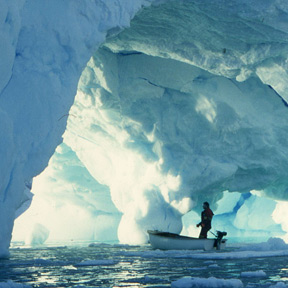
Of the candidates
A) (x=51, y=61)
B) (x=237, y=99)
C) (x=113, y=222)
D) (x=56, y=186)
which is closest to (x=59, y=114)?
(x=51, y=61)

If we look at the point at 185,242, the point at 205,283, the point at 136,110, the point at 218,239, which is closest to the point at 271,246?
the point at 218,239

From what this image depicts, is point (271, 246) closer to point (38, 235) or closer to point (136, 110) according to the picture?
point (136, 110)

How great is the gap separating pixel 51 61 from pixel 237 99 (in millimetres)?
8016

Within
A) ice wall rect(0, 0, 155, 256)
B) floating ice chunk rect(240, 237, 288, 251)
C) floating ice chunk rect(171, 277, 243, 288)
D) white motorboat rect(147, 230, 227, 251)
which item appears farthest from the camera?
Result: white motorboat rect(147, 230, 227, 251)

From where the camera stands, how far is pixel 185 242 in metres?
10.9

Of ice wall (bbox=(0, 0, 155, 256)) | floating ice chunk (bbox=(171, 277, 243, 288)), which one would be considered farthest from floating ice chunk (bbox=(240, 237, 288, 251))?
floating ice chunk (bbox=(171, 277, 243, 288))

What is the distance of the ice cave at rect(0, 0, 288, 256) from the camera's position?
754 centimetres

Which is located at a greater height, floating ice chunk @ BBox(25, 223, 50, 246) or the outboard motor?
floating ice chunk @ BBox(25, 223, 50, 246)

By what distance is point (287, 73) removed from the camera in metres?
12.0

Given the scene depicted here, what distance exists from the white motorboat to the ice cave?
10.9ft

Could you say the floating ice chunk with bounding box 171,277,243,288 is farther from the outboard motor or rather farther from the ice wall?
the outboard motor

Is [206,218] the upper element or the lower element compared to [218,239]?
upper

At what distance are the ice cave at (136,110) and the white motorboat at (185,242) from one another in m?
3.32

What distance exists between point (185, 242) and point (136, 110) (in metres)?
5.24
